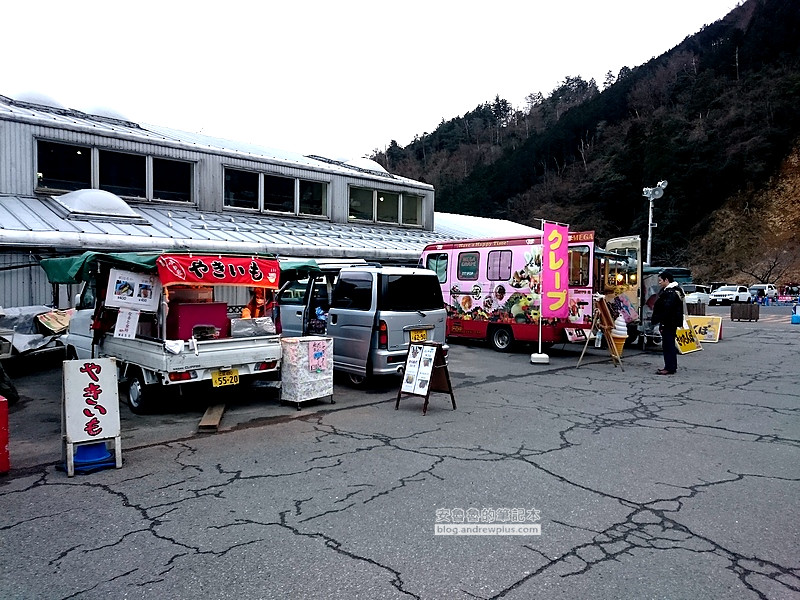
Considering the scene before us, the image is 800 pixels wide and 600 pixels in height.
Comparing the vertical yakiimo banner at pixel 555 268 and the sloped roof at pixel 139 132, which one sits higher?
the sloped roof at pixel 139 132

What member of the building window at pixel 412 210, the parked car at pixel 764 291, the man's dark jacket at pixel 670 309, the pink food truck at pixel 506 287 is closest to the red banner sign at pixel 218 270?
the pink food truck at pixel 506 287

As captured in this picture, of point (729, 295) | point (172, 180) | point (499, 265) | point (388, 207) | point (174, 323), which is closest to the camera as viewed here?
point (174, 323)

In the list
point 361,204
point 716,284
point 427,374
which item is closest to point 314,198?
point 361,204

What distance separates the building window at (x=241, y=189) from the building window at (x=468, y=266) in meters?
10.0

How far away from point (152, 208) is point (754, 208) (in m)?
48.2

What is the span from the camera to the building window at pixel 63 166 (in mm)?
16266

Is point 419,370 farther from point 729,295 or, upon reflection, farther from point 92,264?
point 729,295

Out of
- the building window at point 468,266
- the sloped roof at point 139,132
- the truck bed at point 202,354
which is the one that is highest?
the sloped roof at point 139,132

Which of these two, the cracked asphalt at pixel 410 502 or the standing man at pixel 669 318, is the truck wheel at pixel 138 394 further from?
the standing man at pixel 669 318

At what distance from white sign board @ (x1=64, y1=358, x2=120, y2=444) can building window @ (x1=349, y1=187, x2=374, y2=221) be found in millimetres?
19289

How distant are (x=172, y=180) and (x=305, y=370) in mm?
13952

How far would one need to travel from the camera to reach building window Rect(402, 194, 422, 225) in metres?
26.9

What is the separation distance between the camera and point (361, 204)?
25047mm

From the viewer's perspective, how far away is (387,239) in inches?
898
